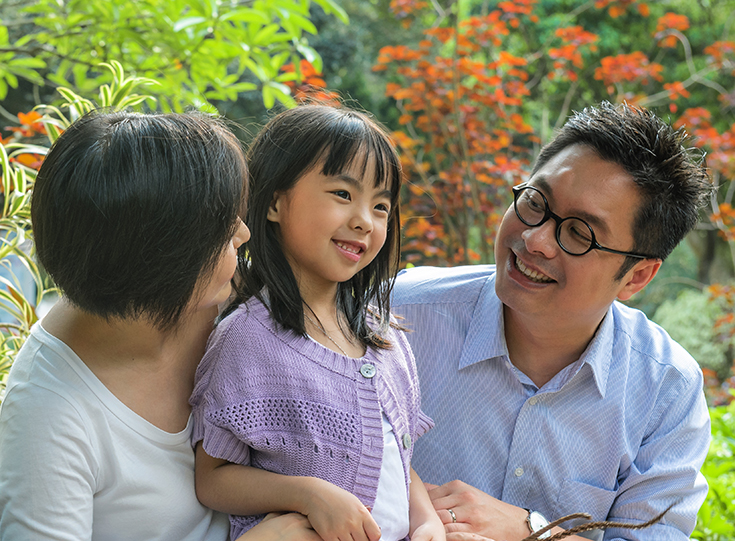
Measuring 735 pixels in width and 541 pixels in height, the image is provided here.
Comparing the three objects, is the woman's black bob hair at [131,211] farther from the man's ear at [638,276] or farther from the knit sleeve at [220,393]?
the man's ear at [638,276]

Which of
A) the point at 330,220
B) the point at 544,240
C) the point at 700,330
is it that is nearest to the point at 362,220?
the point at 330,220

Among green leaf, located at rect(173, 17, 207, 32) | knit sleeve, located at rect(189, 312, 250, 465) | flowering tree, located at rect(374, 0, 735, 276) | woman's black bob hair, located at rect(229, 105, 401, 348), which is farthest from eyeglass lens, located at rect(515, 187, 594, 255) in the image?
flowering tree, located at rect(374, 0, 735, 276)

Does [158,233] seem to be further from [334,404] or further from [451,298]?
[451,298]

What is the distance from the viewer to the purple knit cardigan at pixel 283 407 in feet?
4.49

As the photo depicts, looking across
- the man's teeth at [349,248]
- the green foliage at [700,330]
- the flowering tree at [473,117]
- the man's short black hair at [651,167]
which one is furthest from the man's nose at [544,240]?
the green foliage at [700,330]

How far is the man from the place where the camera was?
183 cm

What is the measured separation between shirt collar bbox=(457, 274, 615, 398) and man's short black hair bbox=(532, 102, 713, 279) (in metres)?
0.21

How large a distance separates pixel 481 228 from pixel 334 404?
3411 millimetres

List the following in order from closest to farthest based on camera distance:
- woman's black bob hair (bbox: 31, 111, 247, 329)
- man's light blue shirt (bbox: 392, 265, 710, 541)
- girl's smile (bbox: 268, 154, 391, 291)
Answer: woman's black bob hair (bbox: 31, 111, 247, 329) → girl's smile (bbox: 268, 154, 391, 291) → man's light blue shirt (bbox: 392, 265, 710, 541)

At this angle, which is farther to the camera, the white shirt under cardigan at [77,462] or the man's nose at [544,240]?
the man's nose at [544,240]

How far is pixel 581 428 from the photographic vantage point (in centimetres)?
192

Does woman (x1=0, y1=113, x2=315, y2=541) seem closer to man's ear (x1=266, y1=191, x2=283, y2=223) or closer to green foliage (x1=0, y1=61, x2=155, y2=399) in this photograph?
man's ear (x1=266, y1=191, x2=283, y2=223)

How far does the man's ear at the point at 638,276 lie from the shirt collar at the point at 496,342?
0.32 ft

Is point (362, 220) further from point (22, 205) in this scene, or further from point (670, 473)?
point (670, 473)
